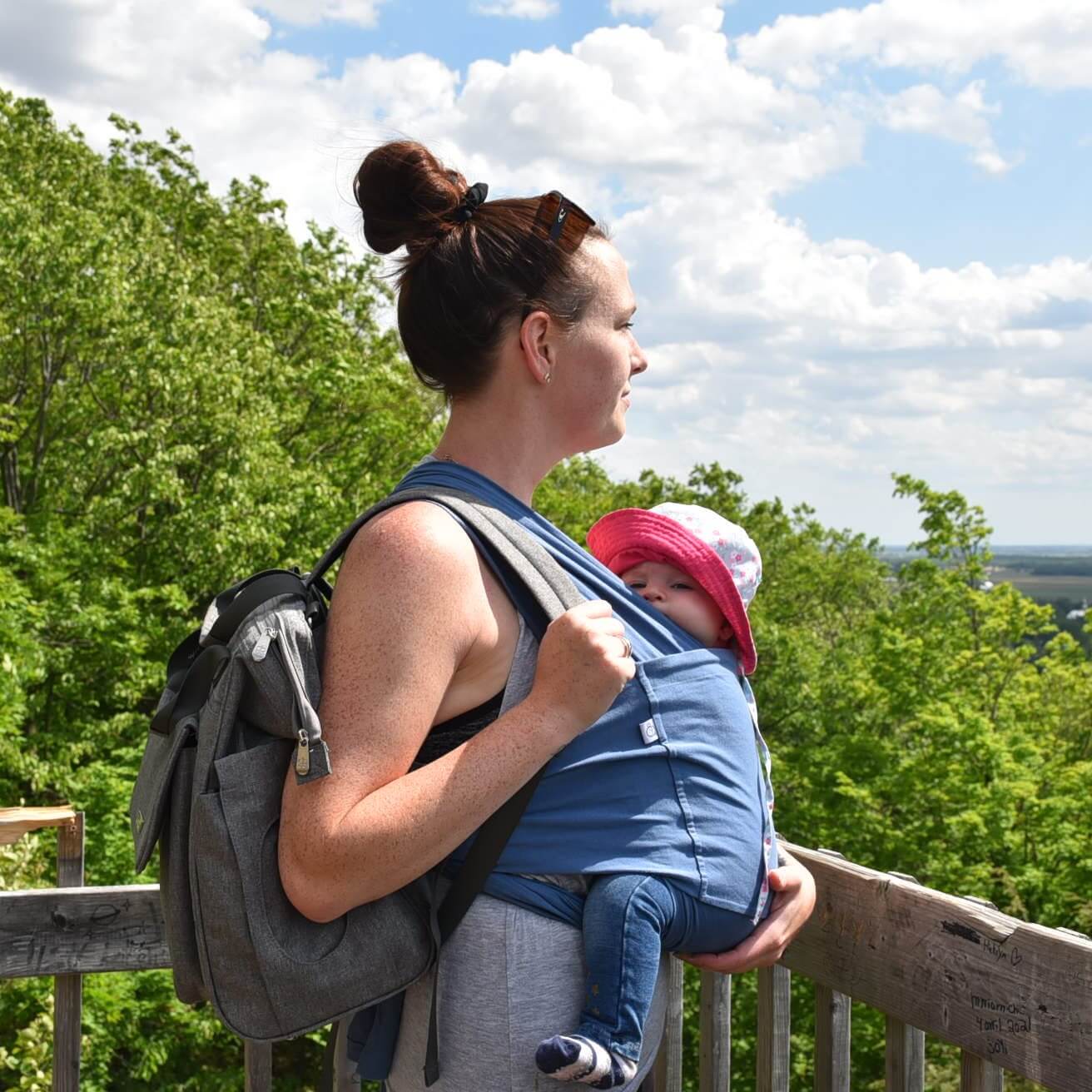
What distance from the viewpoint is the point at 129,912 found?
7.66 feet

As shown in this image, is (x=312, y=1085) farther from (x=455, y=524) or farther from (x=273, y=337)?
(x=455, y=524)

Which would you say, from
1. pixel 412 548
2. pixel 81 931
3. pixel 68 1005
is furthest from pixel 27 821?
pixel 412 548

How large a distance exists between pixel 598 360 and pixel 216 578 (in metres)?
12.4

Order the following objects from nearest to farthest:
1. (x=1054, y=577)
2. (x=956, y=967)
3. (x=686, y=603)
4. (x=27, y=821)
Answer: (x=956, y=967) → (x=686, y=603) → (x=27, y=821) → (x=1054, y=577)

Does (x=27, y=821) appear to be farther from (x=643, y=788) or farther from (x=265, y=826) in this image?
(x=643, y=788)

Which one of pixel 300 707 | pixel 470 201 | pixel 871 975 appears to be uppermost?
pixel 470 201

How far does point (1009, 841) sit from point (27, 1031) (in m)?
9.39

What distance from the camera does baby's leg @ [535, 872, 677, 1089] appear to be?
1538 mm

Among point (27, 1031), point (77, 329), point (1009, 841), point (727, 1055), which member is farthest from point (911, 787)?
point (727, 1055)

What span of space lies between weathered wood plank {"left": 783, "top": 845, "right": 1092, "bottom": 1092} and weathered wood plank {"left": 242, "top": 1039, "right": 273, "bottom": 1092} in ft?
3.28

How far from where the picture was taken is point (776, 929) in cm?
175

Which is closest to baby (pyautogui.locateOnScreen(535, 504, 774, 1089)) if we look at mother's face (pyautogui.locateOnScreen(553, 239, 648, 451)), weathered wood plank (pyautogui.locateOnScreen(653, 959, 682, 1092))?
mother's face (pyautogui.locateOnScreen(553, 239, 648, 451))

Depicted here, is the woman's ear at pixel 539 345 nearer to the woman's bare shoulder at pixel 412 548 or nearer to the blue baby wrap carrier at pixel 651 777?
the blue baby wrap carrier at pixel 651 777

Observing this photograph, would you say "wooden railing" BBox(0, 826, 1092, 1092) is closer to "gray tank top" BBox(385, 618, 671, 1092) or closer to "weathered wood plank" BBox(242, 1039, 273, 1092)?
"weathered wood plank" BBox(242, 1039, 273, 1092)
